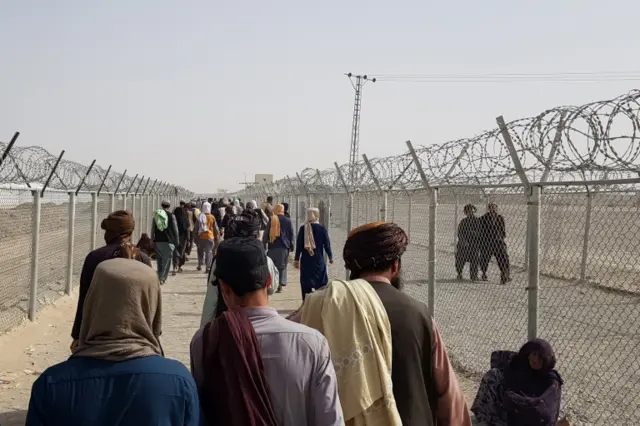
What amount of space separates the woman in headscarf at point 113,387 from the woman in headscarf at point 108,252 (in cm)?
212

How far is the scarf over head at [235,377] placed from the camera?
190cm

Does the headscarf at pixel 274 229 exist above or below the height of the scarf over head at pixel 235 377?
above

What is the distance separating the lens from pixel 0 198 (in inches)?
273

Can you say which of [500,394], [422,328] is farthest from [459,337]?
[422,328]

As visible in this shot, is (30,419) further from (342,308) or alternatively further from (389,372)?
(389,372)

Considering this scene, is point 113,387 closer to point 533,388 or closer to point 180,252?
point 533,388

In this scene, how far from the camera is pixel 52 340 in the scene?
7.32m

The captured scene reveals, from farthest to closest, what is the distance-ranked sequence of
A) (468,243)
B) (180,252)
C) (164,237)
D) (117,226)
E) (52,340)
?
(180,252), (468,243), (164,237), (52,340), (117,226)

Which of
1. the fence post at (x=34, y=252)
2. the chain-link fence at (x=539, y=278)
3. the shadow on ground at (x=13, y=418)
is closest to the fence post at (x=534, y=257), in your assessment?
the chain-link fence at (x=539, y=278)

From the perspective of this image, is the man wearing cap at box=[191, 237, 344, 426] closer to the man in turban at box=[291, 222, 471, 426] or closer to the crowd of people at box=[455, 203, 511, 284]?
the man in turban at box=[291, 222, 471, 426]

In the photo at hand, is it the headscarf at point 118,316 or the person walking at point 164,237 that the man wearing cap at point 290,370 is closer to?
the headscarf at point 118,316

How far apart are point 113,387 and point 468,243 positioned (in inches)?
388

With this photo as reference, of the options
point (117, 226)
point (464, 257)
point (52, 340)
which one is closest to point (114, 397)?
point (117, 226)

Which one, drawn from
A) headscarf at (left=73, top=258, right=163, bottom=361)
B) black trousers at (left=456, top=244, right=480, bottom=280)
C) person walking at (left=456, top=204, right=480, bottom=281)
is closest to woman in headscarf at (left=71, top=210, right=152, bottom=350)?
headscarf at (left=73, top=258, right=163, bottom=361)
